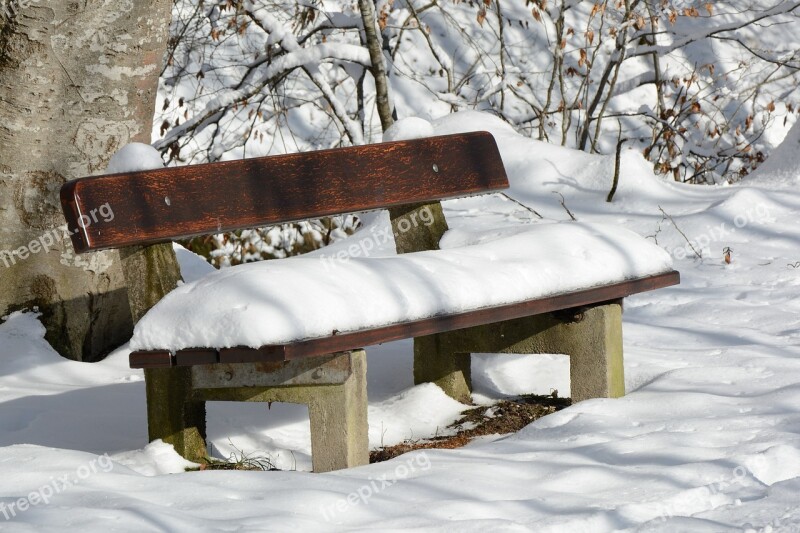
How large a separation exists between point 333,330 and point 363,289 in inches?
8.1

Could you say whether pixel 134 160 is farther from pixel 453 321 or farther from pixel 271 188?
pixel 453 321

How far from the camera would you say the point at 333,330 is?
257 centimetres

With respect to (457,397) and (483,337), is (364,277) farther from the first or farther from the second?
(457,397)

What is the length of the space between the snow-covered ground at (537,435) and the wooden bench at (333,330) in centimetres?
13

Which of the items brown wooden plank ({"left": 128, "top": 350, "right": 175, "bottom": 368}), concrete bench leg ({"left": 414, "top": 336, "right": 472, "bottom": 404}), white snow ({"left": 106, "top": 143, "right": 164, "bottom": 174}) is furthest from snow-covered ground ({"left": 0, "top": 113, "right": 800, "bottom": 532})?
white snow ({"left": 106, "top": 143, "right": 164, "bottom": 174})

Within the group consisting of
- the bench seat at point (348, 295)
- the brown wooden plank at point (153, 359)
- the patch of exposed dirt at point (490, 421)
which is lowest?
the patch of exposed dirt at point (490, 421)

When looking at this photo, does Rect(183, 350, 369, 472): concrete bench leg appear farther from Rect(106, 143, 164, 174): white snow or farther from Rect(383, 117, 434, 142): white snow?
Rect(383, 117, 434, 142): white snow

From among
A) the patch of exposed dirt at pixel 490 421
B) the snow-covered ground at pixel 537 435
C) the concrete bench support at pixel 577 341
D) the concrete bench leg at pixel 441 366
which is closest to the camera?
the snow-covered ground at pixel 537 435

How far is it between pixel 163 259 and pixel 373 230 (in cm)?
266

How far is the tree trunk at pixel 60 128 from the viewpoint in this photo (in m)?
4.07

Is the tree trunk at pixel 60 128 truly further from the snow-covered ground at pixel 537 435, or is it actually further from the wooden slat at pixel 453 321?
the wooden slat at pixel 453 321

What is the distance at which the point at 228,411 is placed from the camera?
11.7ft

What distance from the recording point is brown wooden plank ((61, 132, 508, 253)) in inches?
113

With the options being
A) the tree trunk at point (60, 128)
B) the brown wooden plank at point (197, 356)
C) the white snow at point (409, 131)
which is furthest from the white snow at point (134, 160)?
the tree trunk at point (60, 128)
